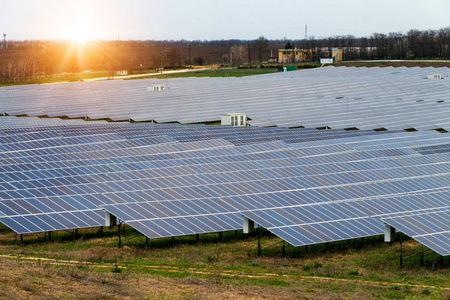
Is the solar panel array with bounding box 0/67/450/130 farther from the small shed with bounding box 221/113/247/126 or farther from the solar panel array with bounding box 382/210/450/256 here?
the solar panel array with bounding box 382/210/450/256

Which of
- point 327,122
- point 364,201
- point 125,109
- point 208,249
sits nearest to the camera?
point 208,249

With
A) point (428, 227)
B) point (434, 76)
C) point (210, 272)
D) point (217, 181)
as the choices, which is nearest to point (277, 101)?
point (434, 76)

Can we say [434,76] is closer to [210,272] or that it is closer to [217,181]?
[217,181]

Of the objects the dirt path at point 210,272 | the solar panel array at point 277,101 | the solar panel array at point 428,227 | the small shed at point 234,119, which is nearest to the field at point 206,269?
the dirt path at point 210,272

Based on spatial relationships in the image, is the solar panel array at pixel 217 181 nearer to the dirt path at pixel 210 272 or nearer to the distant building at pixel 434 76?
the dirt path at pixel 210 272

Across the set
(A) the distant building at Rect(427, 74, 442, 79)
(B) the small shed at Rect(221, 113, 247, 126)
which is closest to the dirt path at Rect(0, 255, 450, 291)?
(B) the small shed at Rect(221, 113, 247, 126)

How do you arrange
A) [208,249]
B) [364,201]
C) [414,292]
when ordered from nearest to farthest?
[414,292]
[208,249]
[364,201]

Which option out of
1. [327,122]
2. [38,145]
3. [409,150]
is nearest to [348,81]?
[327,122]

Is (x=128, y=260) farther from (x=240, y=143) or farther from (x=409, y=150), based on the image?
(x=409, y=150)
